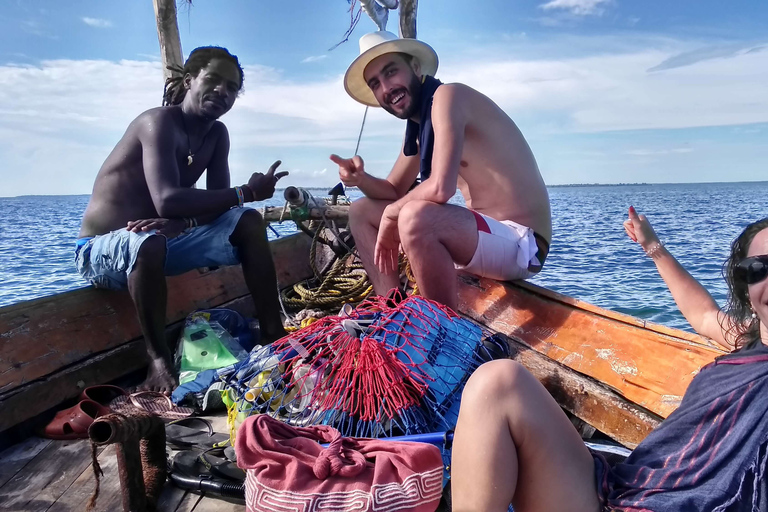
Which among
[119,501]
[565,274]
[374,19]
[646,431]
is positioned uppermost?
[374,19]

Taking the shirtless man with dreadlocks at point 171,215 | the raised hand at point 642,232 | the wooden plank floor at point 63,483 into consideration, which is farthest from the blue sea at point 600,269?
the raised hand at point 642,232

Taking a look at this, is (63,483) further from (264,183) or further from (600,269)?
(600,269)

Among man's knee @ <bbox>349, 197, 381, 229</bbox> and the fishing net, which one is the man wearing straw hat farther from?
the fishing net

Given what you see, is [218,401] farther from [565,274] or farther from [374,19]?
[565,274]

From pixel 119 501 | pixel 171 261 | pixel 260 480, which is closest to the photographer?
pixel 260 480

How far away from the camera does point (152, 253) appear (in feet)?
10.5

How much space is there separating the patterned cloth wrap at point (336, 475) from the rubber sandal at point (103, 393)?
56.2 inches

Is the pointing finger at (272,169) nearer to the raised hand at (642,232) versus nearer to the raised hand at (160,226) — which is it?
the raised hand at (160,226)

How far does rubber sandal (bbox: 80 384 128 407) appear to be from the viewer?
9.63ft

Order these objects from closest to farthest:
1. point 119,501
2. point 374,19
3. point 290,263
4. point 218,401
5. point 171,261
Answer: point 119,501, point 218,401, point 171,261, point 290,263, point 374,19

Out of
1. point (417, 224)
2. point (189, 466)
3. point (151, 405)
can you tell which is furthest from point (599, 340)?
point (151, 405)

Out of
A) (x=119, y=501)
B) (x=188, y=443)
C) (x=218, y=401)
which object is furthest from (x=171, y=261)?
(x=119, y=501)

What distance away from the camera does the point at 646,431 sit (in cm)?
217

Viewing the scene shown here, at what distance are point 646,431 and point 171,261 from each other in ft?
9.41
